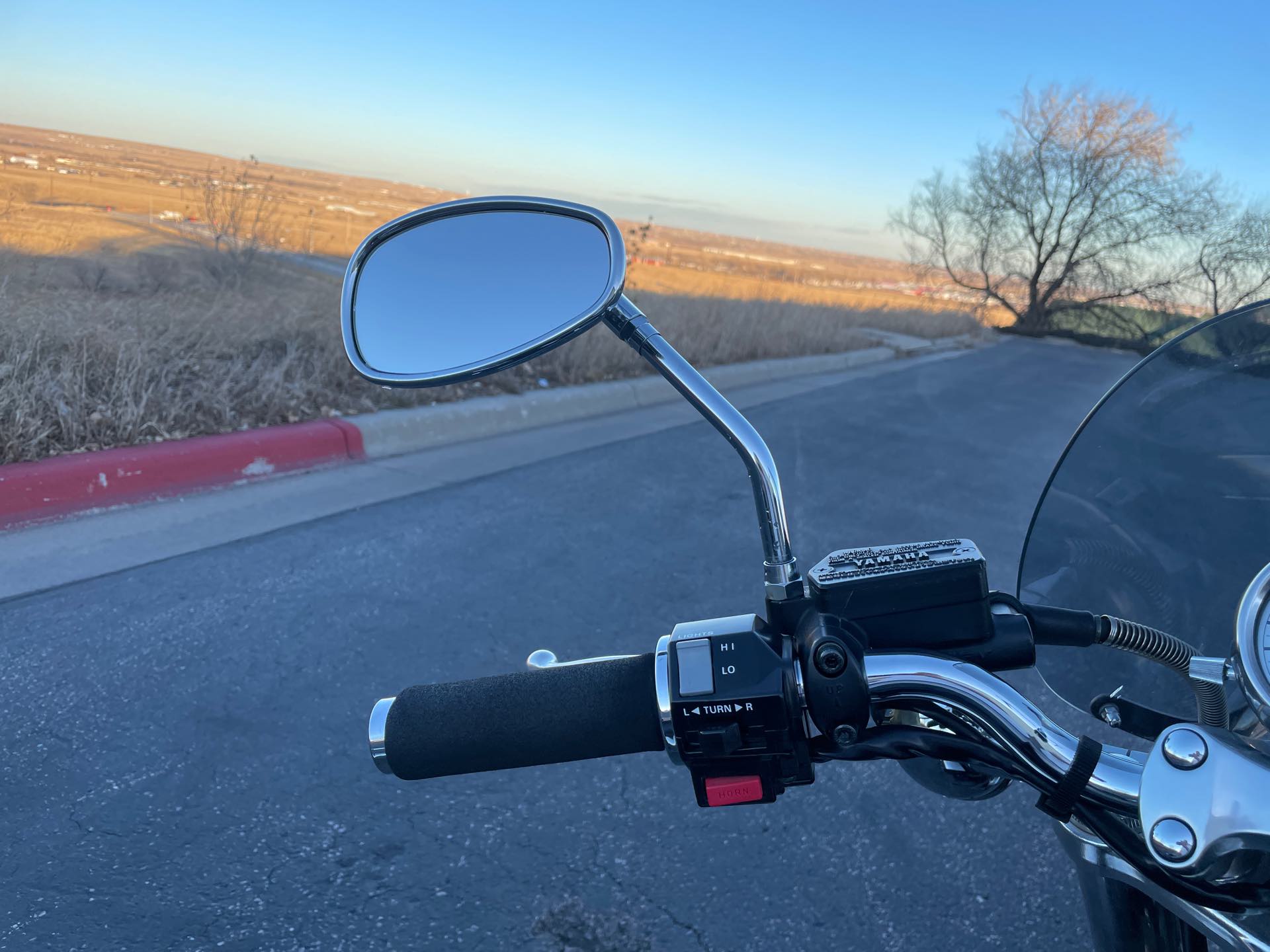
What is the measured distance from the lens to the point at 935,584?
3.48 ft

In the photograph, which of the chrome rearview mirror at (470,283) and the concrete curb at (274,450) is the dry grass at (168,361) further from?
the chrome rearview mirror at (470,283)

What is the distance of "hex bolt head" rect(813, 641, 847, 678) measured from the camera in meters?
0.91

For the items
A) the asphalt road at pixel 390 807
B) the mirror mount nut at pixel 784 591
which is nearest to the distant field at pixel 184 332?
the asphalt road at pixel 390 807

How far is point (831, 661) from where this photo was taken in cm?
91

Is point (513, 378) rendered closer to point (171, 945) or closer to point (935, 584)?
point (171, 945)

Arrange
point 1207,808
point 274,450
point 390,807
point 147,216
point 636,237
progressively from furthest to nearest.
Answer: point 147,216
point 636,237
point 274,450
point 390,807
point 1207,808

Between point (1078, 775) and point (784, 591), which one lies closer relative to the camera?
point (1078, 775)

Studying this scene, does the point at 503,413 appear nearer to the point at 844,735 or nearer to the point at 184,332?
the point at 184,332

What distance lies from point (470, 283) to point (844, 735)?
83cm

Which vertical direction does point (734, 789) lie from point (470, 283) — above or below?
below

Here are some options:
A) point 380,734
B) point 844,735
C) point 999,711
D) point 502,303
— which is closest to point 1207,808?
point 999,711

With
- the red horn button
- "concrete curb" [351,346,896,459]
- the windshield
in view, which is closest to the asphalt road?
the windshield

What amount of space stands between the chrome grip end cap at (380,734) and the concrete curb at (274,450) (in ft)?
14.3

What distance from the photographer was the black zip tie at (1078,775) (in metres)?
0.88
